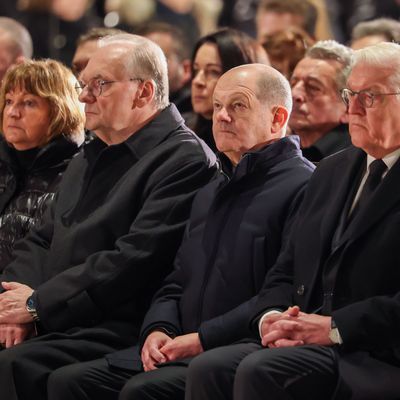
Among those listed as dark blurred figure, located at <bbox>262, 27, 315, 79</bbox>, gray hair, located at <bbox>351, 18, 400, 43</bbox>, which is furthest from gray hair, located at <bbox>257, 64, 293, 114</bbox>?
gray hair, located at <bbox>351, 18, 400, 43</bbox>

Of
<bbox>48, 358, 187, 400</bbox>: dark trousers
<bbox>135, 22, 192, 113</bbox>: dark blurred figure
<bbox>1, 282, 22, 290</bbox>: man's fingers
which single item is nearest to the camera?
<bbox>48, 358, 187, 400</bbox>: dark trousers

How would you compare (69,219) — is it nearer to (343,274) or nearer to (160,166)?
(160,166)

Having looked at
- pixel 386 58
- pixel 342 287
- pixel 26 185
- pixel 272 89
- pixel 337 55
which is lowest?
pixel 26 185

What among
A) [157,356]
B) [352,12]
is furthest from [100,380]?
[352,12]

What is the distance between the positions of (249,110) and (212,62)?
1420mm

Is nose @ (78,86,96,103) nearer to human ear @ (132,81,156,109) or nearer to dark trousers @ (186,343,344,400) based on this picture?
human ear @ (132,81,156,109)

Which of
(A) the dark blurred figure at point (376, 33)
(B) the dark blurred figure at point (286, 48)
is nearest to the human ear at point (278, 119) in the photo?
(B) the dark blurred figure at point (286, 48)

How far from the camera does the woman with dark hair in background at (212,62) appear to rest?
5.47 meters

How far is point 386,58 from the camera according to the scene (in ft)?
11.9

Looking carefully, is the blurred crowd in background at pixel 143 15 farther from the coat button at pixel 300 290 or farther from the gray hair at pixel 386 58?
the coat button at pixel 300 290

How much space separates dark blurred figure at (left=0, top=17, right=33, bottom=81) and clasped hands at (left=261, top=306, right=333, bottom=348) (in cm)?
304

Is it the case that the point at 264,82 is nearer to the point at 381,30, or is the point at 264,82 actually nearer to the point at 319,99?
the point at 319,99

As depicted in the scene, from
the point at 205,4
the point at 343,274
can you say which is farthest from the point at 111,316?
the point at 205,4

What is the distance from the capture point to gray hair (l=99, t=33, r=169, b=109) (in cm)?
446
